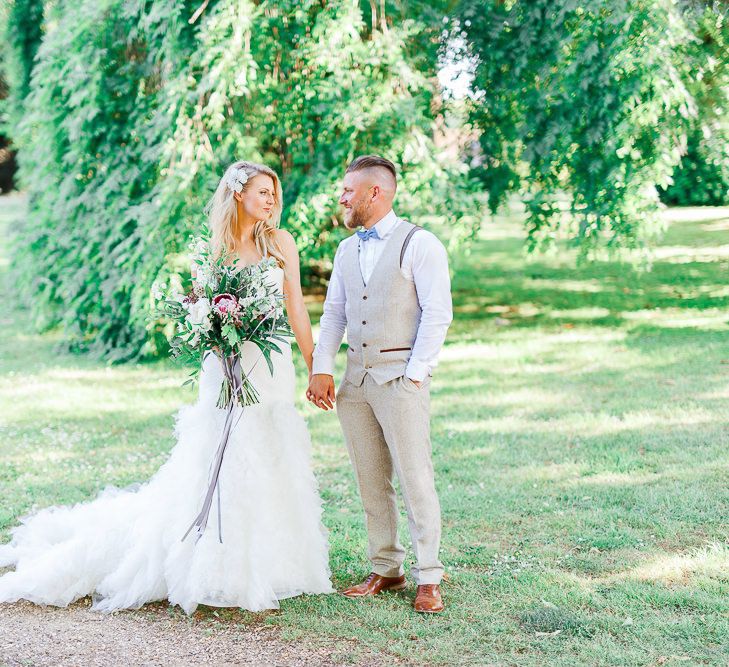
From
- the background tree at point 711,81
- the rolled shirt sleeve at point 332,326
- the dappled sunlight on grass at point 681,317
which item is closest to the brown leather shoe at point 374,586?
the rolled shirt sleeve at point 332,326

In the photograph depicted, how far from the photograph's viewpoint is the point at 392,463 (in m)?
4.32

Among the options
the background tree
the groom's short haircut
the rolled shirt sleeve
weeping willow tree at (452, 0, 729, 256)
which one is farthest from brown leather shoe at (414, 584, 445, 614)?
the background tree

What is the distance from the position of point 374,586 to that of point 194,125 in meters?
6.11

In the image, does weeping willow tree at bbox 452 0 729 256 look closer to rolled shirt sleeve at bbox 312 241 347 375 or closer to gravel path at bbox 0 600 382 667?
rolled shirt sleeve at bbox 312 241 347 375

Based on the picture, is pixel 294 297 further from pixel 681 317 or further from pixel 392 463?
pixel 681 317

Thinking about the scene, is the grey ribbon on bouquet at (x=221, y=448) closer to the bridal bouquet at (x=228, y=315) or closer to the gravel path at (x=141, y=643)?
the bridal bouquet at (x=228, y=315)

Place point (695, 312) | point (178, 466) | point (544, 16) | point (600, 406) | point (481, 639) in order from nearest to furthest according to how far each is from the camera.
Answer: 1. point (481, 639)
2. point (178, 466)
3. point (600, 406)
4. point (544, 16)
5. point (695, 312)

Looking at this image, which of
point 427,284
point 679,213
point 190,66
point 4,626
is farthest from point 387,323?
point 679,213

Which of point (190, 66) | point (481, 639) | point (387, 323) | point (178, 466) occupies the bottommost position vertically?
point (481, 639)

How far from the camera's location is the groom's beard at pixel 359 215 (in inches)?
158

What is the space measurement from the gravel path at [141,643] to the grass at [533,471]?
0.35 ft

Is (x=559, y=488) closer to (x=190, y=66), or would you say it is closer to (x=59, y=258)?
(x=190, y=66)

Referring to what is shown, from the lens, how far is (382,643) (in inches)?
152

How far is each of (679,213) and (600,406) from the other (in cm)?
1498
